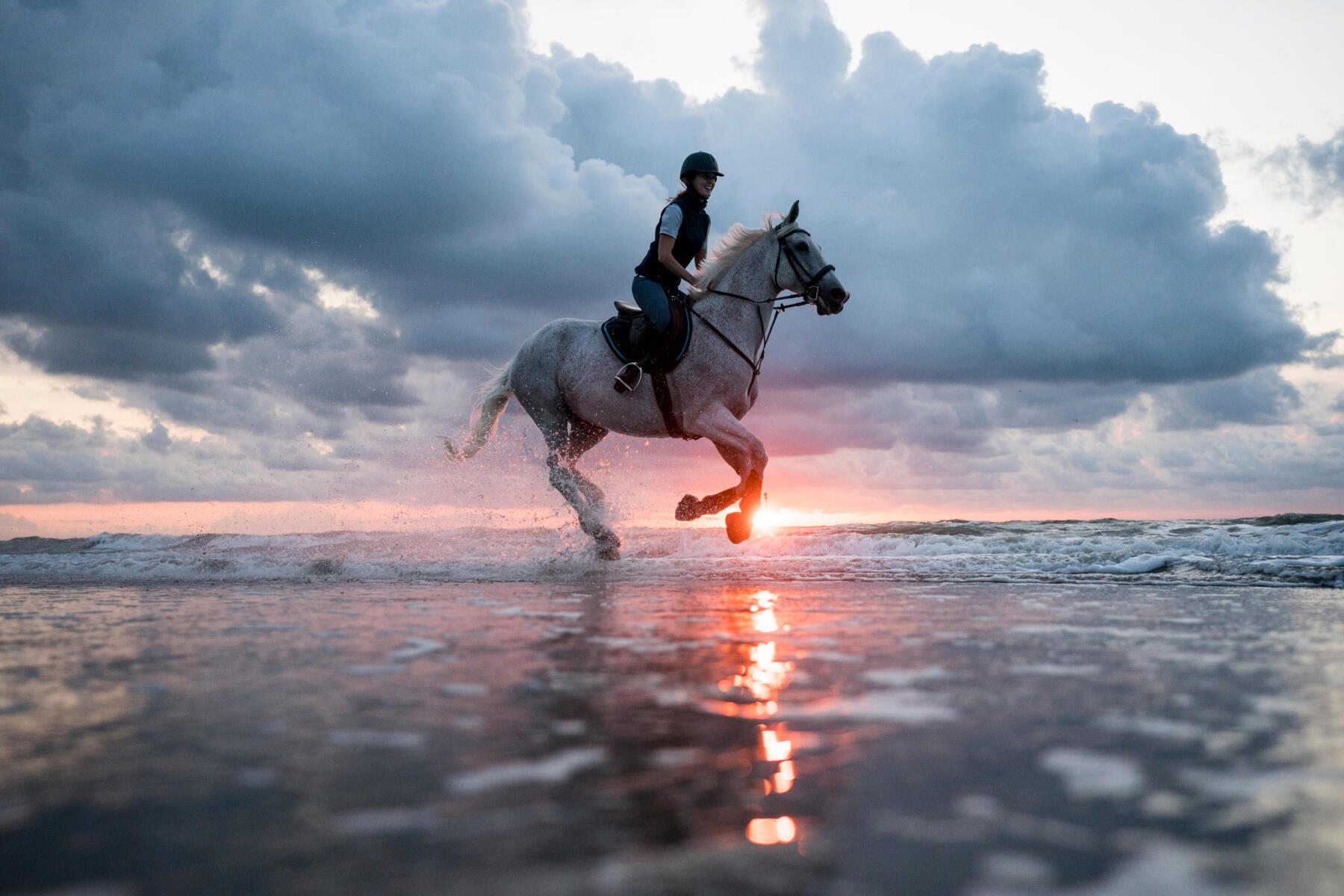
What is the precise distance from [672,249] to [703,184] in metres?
0.60

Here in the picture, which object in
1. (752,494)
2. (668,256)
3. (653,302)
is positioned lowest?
(752,494)

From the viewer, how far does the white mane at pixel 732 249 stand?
20.1ft

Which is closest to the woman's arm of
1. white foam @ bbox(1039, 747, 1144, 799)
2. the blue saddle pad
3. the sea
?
the blue saddle pad

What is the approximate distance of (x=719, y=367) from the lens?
5848mm

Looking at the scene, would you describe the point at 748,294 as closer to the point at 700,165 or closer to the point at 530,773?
the point at 700,165

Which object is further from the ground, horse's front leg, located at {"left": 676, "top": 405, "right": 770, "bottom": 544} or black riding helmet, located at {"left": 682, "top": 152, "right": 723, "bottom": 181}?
black riding helmet, located at {"left": 682, "top": 152, "right": 723, "bottom": 181}

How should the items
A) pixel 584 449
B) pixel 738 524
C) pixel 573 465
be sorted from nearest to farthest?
1. pixel 738 524
2. pixel 573 465
3. pixel 584 449

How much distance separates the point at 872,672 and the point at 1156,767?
0.63m

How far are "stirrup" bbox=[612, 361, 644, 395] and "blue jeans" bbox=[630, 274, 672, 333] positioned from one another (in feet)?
1.14

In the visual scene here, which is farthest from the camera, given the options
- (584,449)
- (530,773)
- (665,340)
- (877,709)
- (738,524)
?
(584,449)

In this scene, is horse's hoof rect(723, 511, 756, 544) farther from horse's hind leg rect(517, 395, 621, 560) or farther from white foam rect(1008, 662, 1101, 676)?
white foam rect(1008, 662, 1101, 676)

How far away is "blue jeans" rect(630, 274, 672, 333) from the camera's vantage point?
18.9 ft

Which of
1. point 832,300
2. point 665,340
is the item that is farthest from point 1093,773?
point 832,300

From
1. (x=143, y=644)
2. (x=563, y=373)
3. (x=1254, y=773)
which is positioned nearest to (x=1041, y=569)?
(x=563, y=373)
